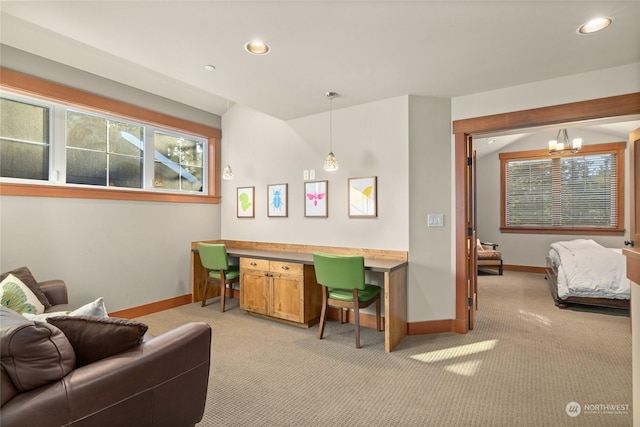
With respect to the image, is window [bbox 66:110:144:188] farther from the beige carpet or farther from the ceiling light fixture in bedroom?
the ceiling light fixture in bedroom

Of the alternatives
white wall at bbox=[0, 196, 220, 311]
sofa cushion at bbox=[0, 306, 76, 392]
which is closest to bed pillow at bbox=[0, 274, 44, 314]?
white wall at bbox=[0, 196, 220, 311]

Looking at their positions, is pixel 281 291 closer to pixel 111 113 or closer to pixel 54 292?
pixel 54 292

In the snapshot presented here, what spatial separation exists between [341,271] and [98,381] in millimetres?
2031

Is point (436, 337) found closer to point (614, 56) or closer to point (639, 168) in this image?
point (639, 168)

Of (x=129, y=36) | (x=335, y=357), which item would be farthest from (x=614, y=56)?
(x=129, y=36)

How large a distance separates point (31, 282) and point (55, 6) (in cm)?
209

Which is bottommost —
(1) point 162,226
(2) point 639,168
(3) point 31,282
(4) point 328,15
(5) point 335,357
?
(5) point 335,357

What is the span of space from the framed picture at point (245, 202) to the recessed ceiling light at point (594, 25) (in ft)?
12.5

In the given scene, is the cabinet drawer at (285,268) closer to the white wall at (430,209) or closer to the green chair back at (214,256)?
the green chair back at (214,256)

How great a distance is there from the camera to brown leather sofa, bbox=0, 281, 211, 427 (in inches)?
45.0

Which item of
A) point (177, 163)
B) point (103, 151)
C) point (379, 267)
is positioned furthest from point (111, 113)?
point (379, 267)

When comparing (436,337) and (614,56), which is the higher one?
(614,56)

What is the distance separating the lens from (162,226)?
4.16 metres

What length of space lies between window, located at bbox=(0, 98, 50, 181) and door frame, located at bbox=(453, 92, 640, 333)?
13.8ft
